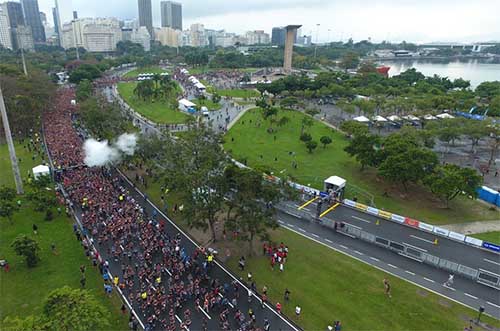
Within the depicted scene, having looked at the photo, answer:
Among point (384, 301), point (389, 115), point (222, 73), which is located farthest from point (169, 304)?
point (222, 73)

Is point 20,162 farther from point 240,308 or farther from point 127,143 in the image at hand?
point 240,308

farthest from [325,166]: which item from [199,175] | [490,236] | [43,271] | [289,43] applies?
[289,43]

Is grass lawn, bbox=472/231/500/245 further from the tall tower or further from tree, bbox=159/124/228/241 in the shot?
the tall tower

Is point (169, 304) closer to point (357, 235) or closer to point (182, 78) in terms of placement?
point (357, 235)

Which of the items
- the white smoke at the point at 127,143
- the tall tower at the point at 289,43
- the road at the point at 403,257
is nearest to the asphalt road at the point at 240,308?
the road at the point at 403,257

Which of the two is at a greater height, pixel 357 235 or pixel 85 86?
pixel 85 86

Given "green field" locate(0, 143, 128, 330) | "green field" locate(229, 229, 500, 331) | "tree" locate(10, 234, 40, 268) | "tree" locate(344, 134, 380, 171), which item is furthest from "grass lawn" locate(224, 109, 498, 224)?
"tree" locate(10, 234, 40, 268)
